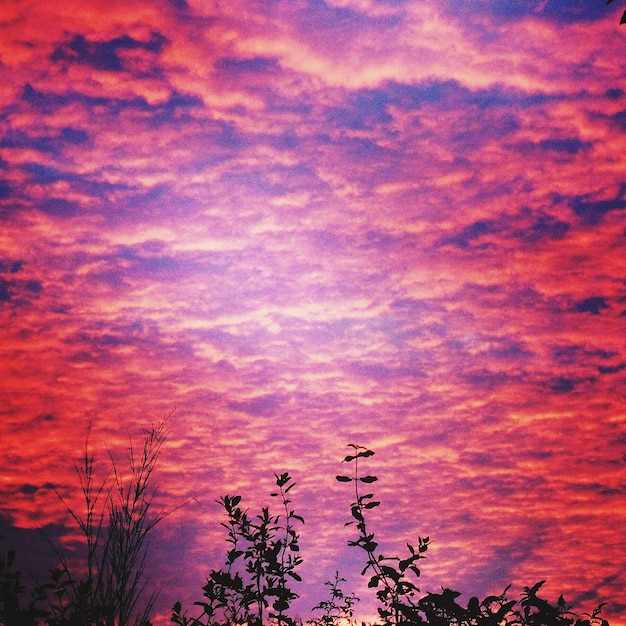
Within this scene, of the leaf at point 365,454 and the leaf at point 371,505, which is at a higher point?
the leaf at point 365,454

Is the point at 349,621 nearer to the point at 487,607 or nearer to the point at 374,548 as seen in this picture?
the point at 374,548

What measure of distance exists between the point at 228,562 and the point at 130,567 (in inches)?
77.2

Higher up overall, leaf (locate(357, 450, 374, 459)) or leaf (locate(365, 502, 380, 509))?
leaf (locate(357, 450, 374, 459))

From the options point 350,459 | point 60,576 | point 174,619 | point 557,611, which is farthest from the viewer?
point 174,619

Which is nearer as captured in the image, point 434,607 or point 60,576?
point 434,607

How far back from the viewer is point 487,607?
430 cm

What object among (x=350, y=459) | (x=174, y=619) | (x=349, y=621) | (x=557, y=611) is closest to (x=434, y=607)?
(x=557, y=611)

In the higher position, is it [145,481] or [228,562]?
[145,481]

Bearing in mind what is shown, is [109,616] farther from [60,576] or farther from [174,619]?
[174,619]

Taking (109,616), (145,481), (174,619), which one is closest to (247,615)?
(174,619)

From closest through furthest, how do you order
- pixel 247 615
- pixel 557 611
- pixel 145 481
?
pixel 557 611 → pixel 145 481 → pixel 247 615

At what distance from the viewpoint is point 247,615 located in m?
6.63

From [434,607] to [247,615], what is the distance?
3.02 m

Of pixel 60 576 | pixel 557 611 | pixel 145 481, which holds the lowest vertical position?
pixel 557 611
